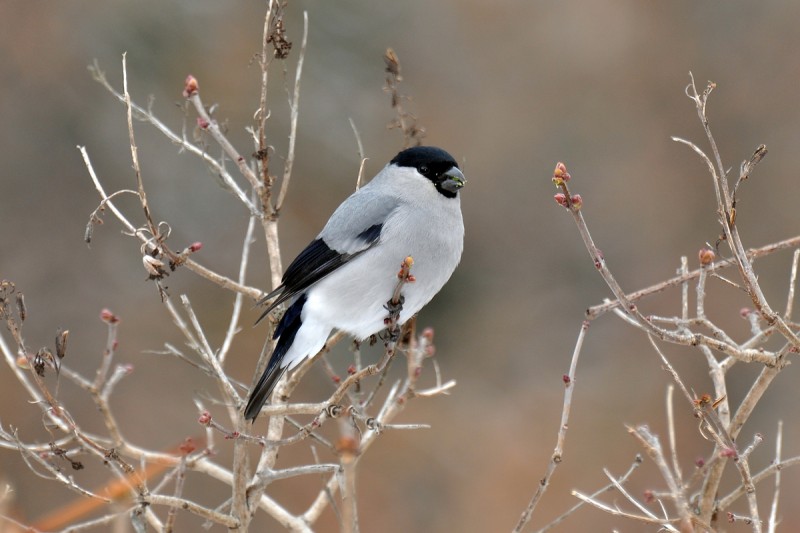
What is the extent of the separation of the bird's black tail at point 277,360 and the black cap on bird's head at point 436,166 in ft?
1.85

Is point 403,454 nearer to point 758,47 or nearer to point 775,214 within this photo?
point 775,214

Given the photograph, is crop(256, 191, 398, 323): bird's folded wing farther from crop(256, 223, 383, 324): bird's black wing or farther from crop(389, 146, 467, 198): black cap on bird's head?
crop(389, 146, 467, 198): black cap on bird's head

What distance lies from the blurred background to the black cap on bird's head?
3.20 m

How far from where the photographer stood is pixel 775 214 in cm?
655

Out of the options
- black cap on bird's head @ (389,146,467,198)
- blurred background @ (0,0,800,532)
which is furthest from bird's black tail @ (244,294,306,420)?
blurred background @ (0,0,800,532)

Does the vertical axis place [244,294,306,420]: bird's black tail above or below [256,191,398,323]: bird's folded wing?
below

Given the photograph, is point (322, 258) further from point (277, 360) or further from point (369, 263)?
point (277, 360)

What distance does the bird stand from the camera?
2.61 metres

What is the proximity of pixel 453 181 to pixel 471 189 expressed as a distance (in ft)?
12.4

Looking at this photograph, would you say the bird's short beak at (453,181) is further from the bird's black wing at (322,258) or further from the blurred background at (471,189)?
the blurred background at (471,189)

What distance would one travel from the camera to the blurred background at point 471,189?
5914 millimetres

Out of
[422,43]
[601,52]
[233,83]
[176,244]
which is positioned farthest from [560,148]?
[176,244]

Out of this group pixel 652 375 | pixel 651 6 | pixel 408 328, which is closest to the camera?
pixel 408 328

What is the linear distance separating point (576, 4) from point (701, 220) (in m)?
1.90
